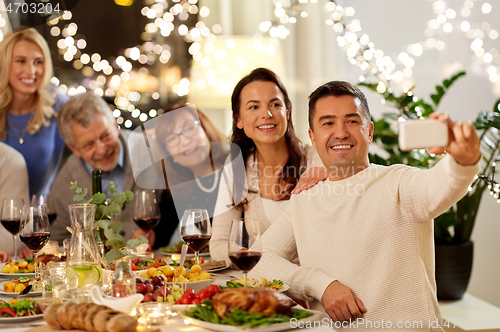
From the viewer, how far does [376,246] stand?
1239 mm

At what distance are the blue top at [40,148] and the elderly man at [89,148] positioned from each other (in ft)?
0.14

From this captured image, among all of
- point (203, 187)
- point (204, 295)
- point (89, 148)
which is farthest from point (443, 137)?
point (89, 148)

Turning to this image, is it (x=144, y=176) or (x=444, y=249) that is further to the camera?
(x=144, y=176)

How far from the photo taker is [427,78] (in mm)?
3199

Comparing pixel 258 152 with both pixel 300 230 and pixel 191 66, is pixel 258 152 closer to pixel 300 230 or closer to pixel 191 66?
pixel 300 230

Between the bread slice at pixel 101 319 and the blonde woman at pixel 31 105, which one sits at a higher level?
the blonde woman at pixel 31 105

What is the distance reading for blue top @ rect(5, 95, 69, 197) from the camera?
9.41 feet

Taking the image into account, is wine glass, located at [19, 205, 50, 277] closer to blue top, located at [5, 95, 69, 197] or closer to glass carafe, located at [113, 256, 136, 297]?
glass carafe, located at [113, 256, 136, 297]

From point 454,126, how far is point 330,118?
47 cm

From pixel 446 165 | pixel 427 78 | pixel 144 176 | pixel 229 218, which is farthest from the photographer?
pixel 427 78

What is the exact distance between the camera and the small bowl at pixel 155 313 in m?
0.91

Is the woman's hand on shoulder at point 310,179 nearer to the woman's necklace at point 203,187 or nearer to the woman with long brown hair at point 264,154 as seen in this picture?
the woman with long brown hair at point 264,154

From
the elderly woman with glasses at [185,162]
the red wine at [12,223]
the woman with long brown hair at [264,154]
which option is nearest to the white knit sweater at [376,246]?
the woman with long brown hair at [264,154]

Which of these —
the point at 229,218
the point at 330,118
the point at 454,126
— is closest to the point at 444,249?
the point at 229,218
